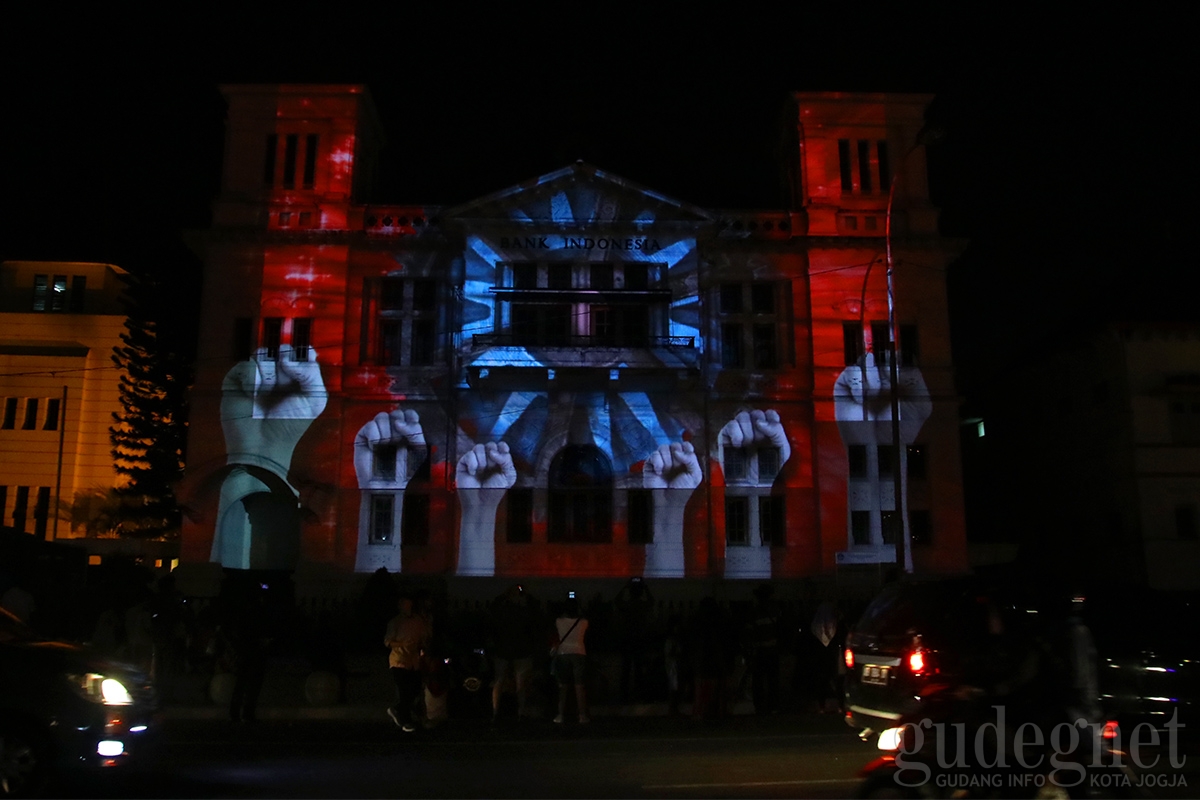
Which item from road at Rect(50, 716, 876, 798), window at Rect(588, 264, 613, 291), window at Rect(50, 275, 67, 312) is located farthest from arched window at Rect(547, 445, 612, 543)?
window at Rect(50, 275, 67, 312)

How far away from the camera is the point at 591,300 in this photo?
110 ft

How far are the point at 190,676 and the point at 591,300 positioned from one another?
17.8m

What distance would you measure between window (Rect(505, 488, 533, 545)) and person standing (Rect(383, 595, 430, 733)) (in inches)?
673

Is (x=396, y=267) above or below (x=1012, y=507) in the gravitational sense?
above

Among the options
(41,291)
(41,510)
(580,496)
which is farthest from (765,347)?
(41,291)

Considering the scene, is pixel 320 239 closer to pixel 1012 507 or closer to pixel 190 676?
pixel 190 676

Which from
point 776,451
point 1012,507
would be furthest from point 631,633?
point 1012,507

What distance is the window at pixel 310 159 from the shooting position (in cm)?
3497

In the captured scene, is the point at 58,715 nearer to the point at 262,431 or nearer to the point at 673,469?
the point at 262,431

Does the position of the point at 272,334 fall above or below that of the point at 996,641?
above

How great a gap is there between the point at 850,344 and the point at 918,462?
4575 millimetres

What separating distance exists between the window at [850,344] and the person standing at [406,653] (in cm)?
2217

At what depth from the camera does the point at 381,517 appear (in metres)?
33.1

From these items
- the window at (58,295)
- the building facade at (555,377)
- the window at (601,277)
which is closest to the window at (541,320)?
the building facade at (555,377)
